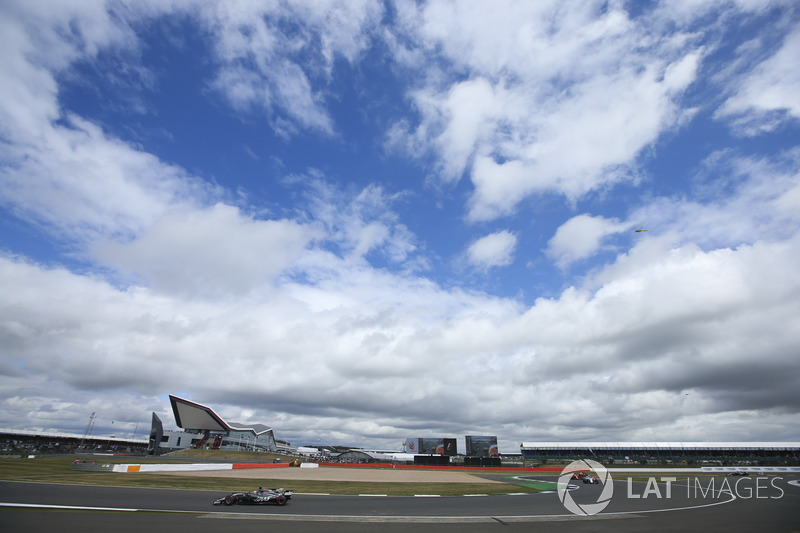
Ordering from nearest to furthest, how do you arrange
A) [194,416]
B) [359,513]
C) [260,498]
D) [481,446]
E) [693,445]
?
[359,513] → [260,498] → [481,446] → [194,416] → [693,445]

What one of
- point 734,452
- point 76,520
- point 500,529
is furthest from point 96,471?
point 734,452

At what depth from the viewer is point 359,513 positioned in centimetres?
2486

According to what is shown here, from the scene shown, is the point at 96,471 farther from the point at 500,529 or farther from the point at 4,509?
the point at 500,529

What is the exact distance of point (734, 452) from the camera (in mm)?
161250

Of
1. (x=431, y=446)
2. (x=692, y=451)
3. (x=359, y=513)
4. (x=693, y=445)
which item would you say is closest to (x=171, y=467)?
(x=359, y=513)

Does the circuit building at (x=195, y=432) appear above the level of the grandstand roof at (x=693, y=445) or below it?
above

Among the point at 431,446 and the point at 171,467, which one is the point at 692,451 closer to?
the point at 431,446

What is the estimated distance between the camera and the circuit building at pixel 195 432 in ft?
404

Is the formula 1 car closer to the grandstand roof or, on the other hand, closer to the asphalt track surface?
the asphalt track surface

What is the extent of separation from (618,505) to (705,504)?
6681 millimetres

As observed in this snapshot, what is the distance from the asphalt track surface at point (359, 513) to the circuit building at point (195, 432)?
102 m

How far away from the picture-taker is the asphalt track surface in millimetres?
19531

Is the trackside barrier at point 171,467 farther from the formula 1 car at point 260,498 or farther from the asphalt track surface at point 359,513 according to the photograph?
the formula 1 car at point 260,498

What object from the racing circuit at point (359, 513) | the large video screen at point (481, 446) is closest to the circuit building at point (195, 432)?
the large video screen at point (481, 446)
